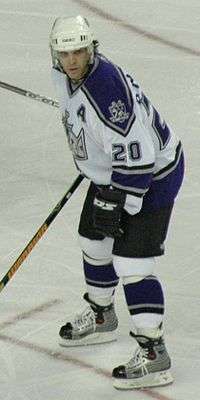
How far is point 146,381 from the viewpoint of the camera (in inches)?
168

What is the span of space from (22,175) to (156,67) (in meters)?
1.32

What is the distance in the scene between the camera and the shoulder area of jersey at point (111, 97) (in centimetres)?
398

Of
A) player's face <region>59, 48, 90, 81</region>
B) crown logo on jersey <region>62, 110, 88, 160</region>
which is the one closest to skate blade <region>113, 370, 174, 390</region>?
crown logo on jersey <region>62, 110, 88, 160</region>

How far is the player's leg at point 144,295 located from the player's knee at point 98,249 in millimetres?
182

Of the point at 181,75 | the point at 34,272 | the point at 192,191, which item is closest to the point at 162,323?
the point at 34,272

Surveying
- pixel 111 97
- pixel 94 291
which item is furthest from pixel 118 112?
pixel 94 291

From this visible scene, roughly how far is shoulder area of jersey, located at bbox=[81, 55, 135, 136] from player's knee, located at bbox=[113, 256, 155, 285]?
0.42 meters

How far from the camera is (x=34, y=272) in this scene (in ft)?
16.5

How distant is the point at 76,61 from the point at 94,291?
0.86 meters

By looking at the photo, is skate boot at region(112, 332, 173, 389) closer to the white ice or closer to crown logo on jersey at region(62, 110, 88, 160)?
the white ice

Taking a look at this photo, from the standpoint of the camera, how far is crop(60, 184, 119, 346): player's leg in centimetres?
443

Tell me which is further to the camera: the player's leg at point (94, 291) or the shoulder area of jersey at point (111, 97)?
the player's leg at point (94, 291)

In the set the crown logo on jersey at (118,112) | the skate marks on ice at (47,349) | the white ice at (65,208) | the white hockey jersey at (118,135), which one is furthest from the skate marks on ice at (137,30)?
the crown logo on jersey at (118,112)

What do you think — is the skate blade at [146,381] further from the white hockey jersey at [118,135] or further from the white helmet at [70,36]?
the white helmet at [70,36]
